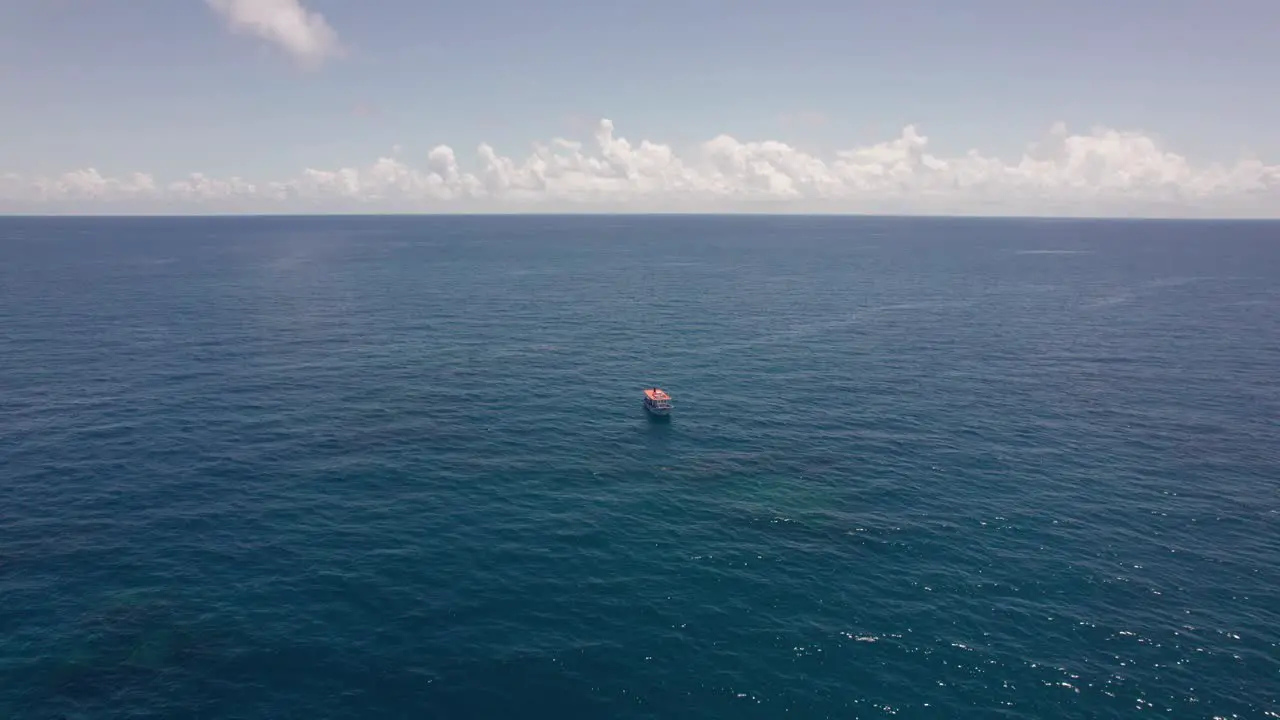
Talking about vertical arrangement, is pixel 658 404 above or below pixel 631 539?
above

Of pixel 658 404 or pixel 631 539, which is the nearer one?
pixel 631 539

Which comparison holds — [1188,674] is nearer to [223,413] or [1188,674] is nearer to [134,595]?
[134,595]

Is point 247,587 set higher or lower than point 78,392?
lower

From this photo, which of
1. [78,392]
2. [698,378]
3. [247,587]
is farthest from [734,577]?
[78,392]

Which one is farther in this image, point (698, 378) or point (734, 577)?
point (698, 378)

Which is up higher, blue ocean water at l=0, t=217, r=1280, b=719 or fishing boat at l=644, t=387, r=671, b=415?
fishing boat at l=644, t=387, r=671, b=415

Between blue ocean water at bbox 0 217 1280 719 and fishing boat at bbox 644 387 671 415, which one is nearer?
blue ocean water at bbox 0 217 1280 719

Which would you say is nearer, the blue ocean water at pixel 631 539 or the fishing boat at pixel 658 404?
the blue ocean water at pixel 631 539

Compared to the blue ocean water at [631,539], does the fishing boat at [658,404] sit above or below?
above
